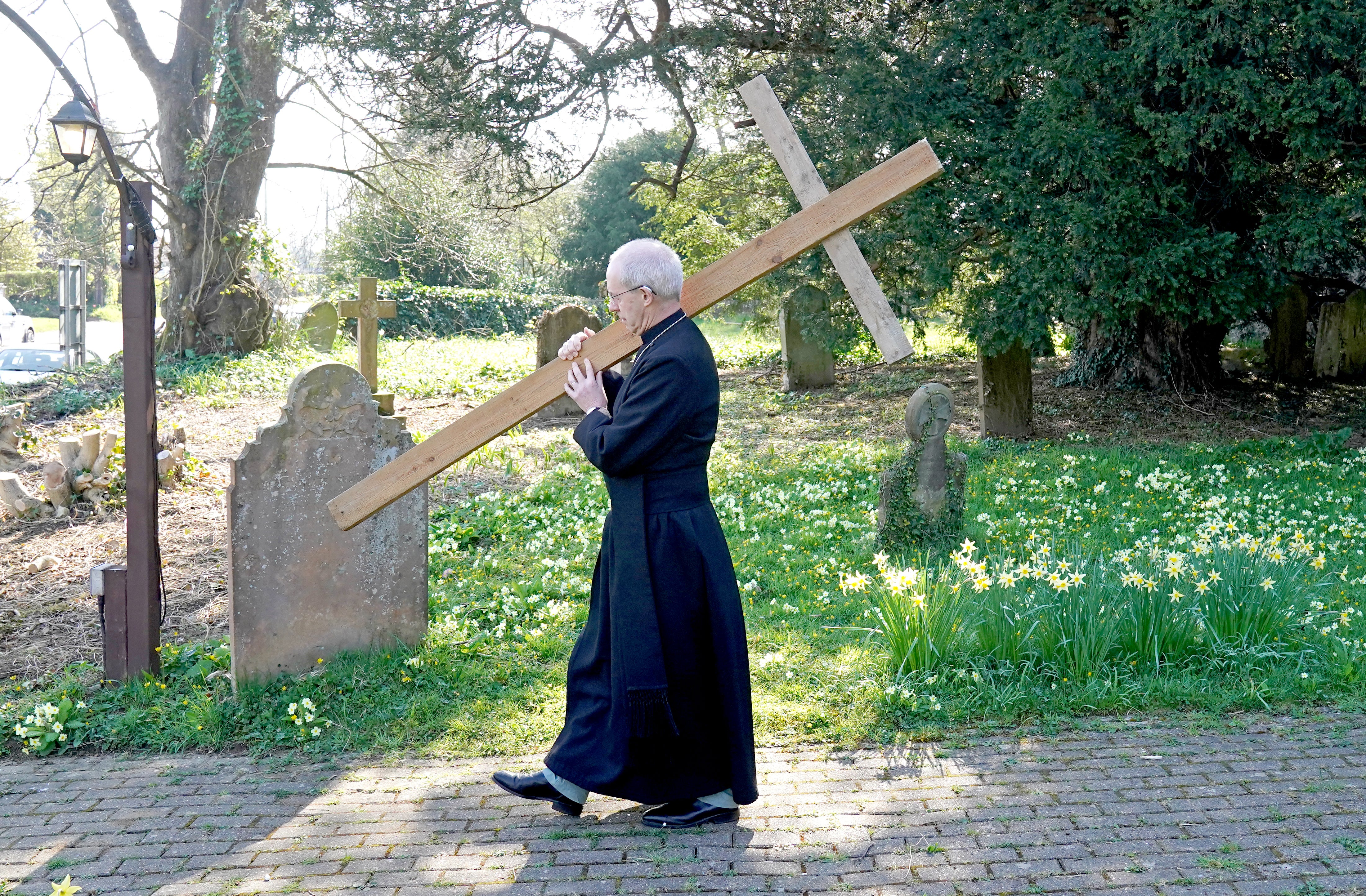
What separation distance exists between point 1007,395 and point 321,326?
13567 millimetres

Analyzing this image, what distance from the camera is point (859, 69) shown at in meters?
10.4

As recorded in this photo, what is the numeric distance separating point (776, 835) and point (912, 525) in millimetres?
3594

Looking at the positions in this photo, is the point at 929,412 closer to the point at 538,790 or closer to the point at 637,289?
the point at 637,289

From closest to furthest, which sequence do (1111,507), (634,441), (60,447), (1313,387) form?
(634,441) < (1111,507) < (60,447) < (1313,387)

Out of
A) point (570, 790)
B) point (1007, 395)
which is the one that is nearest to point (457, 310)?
point (1007, 395)

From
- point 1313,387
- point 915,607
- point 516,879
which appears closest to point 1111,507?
point 915,607

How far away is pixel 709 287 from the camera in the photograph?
12.3 feet

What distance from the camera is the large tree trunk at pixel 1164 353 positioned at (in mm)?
13305

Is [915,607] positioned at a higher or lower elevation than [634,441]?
lower

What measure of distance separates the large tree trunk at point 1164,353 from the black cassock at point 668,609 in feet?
35.0

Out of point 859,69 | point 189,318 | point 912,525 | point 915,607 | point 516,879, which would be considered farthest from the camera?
point 189,318

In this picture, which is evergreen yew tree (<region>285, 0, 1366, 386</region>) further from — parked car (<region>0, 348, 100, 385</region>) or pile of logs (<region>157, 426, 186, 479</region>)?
parked car (<region>0, 348, 100, 385</region>)

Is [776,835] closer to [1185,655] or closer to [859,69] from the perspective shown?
[1185,655]

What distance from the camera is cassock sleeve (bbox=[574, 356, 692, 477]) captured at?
3590 mm
